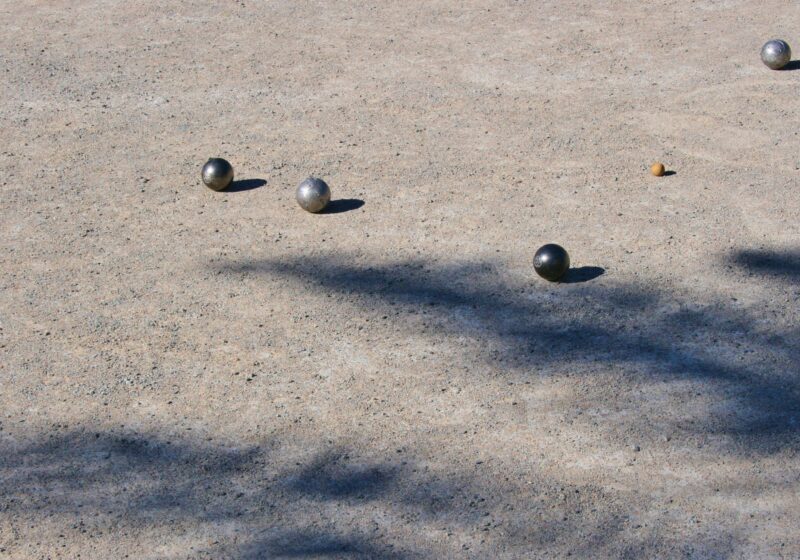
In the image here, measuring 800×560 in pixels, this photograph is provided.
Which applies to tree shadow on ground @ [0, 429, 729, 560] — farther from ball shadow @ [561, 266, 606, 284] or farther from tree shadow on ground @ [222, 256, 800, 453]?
ball shadow @ [561, 266, 606, 284]

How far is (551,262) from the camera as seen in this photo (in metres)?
6.73

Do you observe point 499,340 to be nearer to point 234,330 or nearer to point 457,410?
point 457,410

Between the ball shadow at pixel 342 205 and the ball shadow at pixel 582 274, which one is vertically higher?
the ball shadow at pixel 342 205

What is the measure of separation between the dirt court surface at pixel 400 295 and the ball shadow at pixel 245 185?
2 centimetres

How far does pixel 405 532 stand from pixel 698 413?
1705 millimetres

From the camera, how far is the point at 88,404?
578 centimetres

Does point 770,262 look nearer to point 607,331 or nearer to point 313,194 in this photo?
point 607,331

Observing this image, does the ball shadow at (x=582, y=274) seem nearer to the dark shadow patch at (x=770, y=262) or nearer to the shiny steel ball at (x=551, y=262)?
the shiny steel ball at (x=551, y=262)

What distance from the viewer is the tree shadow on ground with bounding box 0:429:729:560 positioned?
15.6 ft

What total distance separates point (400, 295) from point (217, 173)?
2060 mm

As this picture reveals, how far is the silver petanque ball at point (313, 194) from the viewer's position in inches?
305

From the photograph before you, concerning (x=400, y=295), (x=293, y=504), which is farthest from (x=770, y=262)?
(x=293, y=504)

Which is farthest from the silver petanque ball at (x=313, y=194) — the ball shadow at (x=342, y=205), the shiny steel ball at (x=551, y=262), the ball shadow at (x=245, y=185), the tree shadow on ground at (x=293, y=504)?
the tree shadow on ground at (x=293, y=504)

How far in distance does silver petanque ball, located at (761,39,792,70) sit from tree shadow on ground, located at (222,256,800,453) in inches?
173
